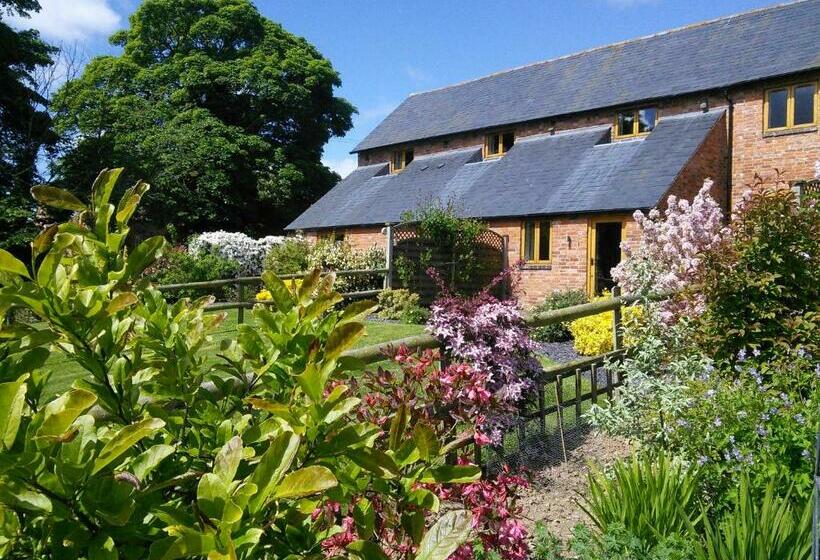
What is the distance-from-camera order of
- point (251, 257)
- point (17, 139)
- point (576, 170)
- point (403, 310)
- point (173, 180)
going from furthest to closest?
point (173, 180) → point (251, 257) → point (17, 139) → point (576, 170) → point (403, 310)

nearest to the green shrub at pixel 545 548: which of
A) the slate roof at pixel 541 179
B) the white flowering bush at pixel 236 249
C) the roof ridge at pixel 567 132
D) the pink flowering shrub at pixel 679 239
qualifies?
the pink flowering shrub at pixel 679 239

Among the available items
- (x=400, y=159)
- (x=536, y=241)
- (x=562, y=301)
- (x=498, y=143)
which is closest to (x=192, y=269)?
(x=536, y=241)

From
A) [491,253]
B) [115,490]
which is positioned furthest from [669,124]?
[115,490]

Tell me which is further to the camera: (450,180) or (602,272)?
(450,180)

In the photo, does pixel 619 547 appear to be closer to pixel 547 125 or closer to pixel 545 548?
pixel 545 548

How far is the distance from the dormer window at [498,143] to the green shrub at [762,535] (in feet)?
70.6

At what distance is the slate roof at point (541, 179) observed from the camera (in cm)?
1720

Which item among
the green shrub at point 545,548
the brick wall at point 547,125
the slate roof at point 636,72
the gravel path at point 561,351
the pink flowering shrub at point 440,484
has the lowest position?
the gravel path at point 561,351

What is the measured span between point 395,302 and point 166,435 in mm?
15471

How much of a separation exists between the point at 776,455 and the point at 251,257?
2172 centimetres

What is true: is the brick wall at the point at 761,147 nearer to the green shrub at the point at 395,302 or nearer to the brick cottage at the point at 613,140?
the brick cottage at the point at 613,140

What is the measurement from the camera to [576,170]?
19.5 m

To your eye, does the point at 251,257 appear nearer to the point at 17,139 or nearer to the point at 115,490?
the point at 17,139

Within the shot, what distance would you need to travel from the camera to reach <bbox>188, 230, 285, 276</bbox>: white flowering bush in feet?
76.4
